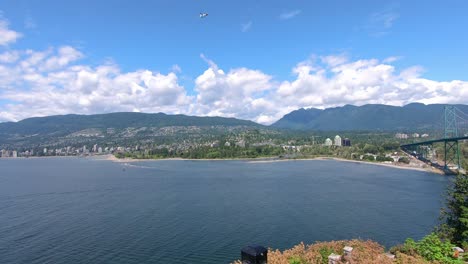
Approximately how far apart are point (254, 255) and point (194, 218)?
1883cm

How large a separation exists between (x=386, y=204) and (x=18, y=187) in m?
36.5

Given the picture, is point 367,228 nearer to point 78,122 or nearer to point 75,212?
point 75,212

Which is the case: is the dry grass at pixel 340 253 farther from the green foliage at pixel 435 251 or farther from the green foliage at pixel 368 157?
the green foliage at pixel 368 157

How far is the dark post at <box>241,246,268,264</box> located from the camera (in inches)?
119

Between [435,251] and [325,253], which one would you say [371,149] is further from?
[325,253]

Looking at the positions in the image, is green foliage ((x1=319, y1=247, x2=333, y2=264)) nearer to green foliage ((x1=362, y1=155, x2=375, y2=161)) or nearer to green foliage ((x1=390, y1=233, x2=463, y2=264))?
green foliage ((x1=390, y1=233, x2=463, y2=264))

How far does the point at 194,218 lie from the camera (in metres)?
21.1

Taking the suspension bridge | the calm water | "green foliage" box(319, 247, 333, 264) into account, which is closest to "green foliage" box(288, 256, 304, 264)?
"green foliage" box(319, 247, 333, 264)

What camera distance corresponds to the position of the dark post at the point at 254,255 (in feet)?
9.89

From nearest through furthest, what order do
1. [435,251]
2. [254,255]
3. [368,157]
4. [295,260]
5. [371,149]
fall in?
[254,255], [295,260], [435,251], [368,157], [371,149]

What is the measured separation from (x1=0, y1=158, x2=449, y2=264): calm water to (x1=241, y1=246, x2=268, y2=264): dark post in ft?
38.6

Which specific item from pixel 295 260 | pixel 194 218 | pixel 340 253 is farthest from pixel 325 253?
pixel 194 218

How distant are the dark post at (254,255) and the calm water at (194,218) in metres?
11.8

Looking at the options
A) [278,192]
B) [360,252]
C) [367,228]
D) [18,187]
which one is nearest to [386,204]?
[367,228]
